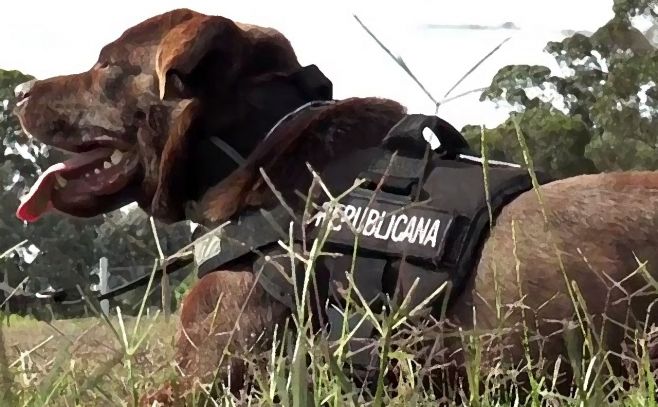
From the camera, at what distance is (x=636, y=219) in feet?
8.25

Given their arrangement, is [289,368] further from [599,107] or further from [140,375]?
[599,107]

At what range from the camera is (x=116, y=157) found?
3381 mm

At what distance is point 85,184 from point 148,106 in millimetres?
384

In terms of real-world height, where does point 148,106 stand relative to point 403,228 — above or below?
above

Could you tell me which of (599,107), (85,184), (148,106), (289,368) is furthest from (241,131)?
(599,107)

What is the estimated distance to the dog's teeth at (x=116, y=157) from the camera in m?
3.36

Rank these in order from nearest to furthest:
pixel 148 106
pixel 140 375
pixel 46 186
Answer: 1. pixel 140 375
2. pixel 148 106
3. pixel 46 186

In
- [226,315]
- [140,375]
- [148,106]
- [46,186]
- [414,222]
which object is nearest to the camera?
[140,375]

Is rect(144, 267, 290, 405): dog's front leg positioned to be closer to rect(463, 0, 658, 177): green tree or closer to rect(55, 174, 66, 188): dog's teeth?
rect(55, 174, 66, 188): dog's teeth

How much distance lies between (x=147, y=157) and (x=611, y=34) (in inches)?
636

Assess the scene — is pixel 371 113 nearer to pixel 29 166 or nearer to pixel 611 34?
pixel 29 166

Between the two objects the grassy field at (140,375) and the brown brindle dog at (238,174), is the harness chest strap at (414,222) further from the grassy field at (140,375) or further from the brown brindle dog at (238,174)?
the grassy field at (140,375)

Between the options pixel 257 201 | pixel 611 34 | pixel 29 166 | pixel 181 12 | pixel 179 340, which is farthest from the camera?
pixel 611 34

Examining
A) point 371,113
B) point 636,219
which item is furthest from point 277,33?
point 636,219
